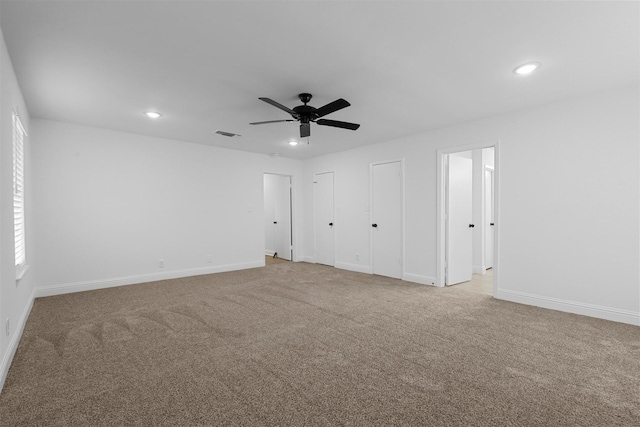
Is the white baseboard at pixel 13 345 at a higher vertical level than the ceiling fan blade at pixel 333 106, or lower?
lower

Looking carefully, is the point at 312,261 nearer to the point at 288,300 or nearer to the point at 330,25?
the point at 288,300

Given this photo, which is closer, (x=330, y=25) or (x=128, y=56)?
(x=330, y=25)

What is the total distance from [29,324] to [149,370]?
206cm

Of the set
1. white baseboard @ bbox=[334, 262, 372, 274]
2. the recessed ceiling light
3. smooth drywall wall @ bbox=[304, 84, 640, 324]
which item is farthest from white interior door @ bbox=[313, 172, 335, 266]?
the recessed ceiling light

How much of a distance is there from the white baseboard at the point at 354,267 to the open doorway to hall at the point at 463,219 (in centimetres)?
154

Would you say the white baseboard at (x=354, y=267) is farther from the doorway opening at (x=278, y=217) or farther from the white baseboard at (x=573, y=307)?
the white baseboard at (x=573, y=307)

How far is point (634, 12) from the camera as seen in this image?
2.07m

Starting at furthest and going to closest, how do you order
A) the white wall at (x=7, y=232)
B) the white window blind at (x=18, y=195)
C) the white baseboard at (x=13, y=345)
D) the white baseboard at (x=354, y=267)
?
the white baseboard at (x=354, y=267)
the white window blind at (x=18, y=195)
the white wall at (x=7, y=232)
the white baseboard at (x=13, y=345)

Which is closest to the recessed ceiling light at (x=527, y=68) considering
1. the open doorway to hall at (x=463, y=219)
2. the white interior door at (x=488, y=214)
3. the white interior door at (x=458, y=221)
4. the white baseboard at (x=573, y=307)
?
the open doorway to hall at (x=463, y=219)

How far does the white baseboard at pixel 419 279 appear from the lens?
16.6 ft

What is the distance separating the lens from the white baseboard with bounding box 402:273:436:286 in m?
5.07

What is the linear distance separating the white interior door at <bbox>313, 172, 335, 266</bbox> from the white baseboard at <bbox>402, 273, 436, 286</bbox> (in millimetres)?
1912

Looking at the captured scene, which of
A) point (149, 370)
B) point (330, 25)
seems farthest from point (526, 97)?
point (149, 370)

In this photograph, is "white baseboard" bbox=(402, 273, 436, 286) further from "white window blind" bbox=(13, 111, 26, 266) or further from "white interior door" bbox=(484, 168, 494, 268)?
"white window blind" bbox=(13, 111, 26, 266)
